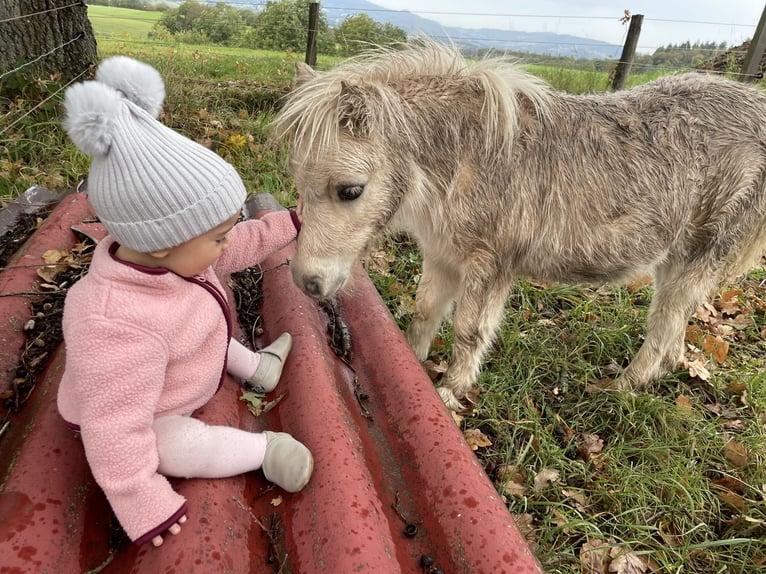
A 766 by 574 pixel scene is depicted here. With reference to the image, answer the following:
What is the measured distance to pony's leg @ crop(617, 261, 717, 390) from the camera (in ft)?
11.0

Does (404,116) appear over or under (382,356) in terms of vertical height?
over

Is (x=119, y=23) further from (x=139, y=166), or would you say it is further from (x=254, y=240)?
(x=139, y=166)

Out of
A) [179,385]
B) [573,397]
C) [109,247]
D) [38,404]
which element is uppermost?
[109,247]

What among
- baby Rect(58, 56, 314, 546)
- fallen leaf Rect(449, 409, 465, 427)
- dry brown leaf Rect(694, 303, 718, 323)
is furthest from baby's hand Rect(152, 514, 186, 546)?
dry brown leaf Rect(694, 303, 718, 323)

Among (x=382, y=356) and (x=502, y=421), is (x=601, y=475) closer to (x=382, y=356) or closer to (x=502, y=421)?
(x=502, y=421)

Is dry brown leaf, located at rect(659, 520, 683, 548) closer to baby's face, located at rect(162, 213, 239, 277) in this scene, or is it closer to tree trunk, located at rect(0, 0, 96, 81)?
baby's face, located at rect(162, 213, 239, 277)

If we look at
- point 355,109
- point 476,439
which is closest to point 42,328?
point 355,109

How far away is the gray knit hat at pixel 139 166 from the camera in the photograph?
54.4 inches

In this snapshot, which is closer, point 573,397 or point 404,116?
point 404,116

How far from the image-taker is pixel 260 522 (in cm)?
167

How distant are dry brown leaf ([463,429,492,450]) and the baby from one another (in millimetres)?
1535

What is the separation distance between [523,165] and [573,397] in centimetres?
168

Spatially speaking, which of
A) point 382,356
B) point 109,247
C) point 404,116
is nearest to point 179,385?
point 109,247

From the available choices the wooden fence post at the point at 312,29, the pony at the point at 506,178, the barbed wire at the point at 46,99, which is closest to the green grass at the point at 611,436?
the pony at the point at 506,178
